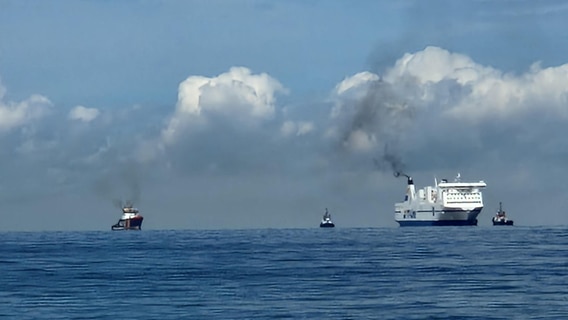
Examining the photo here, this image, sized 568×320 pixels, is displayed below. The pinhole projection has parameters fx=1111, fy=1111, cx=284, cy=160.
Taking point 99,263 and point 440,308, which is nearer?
point 440,308

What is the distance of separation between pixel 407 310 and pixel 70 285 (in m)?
28.6

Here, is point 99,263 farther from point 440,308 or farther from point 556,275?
point 440,308

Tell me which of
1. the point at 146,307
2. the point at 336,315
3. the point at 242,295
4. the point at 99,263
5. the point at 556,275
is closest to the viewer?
the point at 336,315

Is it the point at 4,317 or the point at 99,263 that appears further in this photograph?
the point at 99,263

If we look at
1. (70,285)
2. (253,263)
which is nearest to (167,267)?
(253,263)

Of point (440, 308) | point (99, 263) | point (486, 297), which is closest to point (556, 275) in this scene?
point (486, 297)

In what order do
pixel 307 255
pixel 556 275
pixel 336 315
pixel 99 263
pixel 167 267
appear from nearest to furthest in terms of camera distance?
pixel 336 315 → pixel 556 275 → pixel 167 267 → pixel 99 263 → pixel 307 255

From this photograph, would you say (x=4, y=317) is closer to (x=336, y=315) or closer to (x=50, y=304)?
(x=50, y=304)

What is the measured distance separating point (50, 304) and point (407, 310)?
67.2 feet

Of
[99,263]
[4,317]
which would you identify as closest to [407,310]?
[4,317]

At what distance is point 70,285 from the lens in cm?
7481

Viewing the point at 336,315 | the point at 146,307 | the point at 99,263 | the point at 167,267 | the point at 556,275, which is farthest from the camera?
the point at 99,263

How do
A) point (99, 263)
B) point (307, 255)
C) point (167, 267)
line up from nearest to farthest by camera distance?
point (167, 267)
point (99, 263)
point (307, 255)

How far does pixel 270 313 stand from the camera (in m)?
54.8
